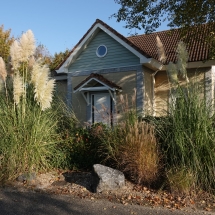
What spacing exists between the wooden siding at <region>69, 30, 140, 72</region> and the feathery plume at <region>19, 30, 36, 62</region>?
21.5ft

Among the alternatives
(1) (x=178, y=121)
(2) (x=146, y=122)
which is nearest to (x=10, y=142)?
(2) (x=146, y=122)

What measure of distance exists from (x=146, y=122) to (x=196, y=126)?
4.28 ft

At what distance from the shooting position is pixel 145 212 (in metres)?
4.63

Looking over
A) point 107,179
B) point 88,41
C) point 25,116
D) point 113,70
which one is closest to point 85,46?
point 88,41

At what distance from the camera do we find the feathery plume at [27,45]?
725 cm

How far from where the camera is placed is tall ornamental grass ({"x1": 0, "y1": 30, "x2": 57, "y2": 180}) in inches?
253

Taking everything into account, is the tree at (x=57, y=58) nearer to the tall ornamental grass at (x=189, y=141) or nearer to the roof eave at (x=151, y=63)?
the roof eave at (x=151, y=63)

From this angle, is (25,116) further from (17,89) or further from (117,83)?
(117,83)

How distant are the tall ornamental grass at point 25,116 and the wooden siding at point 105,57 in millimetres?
6500

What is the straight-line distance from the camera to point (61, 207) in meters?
4.92

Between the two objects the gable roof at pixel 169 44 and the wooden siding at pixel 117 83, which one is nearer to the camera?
the gable roof at pixel 169 44

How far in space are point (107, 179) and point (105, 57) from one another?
9.13m

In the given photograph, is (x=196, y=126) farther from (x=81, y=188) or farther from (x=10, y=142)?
(x=10, y=142)

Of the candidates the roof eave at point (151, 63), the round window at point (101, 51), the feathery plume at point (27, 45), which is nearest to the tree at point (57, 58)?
the round window at point (101, 51)
